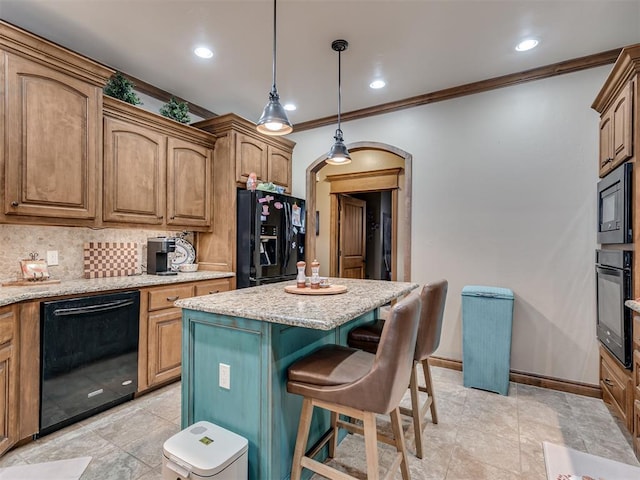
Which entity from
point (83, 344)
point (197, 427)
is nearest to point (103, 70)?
point (83, 344)

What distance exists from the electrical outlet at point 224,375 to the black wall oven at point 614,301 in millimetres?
2437

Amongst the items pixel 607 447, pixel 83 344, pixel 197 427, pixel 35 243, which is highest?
pixel 35 243

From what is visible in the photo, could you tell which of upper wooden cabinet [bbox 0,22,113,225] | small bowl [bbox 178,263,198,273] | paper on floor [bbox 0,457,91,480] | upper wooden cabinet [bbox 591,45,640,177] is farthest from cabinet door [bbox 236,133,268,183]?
upper wooden cabinet [bbox 591,45,640,177]

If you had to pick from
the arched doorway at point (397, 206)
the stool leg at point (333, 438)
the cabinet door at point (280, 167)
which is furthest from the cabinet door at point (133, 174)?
the stool leg at point (333, 438)

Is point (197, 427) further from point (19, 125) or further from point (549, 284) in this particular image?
point (549, 284)

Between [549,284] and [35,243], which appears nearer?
[35,243]

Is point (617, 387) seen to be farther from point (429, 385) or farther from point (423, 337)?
point (423, 337)

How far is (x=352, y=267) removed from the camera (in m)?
6.11

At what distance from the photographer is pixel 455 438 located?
2.18 meters

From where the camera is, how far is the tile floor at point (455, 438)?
189cm

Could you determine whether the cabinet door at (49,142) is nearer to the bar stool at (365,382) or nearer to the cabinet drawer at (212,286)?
the cabinet drawer at (212,286)

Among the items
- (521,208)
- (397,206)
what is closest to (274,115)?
(521,208)

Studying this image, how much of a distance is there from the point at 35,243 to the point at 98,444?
1.58 meters

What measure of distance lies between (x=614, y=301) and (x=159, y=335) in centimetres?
346
